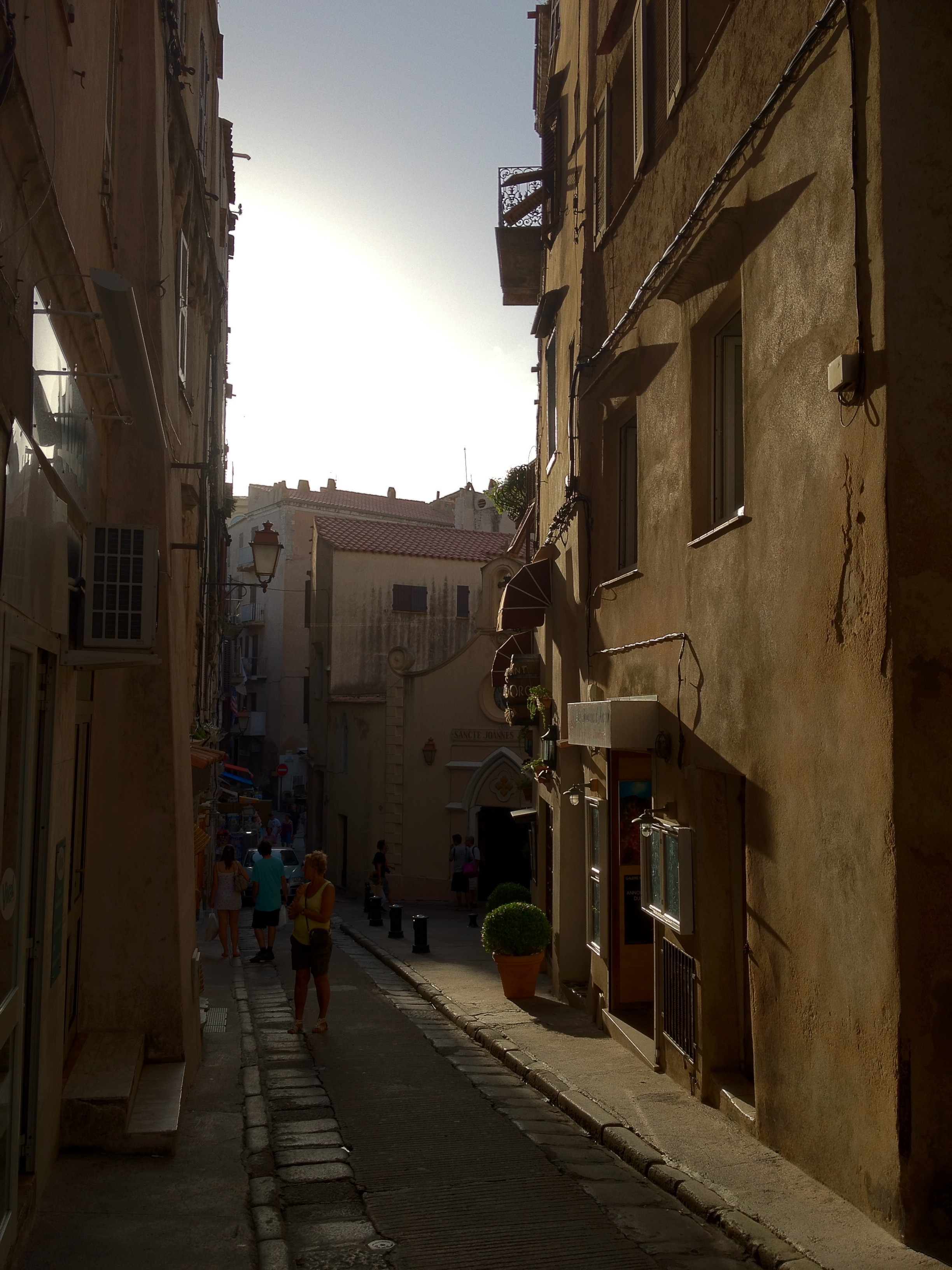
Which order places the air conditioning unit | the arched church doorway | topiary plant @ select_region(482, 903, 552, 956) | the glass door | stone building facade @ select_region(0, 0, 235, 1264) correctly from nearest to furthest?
the glass door, stone building facade @ select_region(0, 0, 235, 1264), the air conditioning unit, topiary plant @ select_region(482, 903, 552, 956), the arched church doorway

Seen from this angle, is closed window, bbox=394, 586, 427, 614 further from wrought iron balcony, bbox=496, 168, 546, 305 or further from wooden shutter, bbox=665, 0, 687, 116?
wooden shutter, bbox=665, 0, 687, 116

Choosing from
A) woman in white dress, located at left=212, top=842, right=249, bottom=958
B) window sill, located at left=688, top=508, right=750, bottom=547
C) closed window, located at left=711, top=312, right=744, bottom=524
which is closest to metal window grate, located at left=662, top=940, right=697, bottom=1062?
window sill, located at left=688, top=508, right=750, bottom=547

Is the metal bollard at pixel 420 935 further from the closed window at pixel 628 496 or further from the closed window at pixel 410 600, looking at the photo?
the closed window at pixel 410 600

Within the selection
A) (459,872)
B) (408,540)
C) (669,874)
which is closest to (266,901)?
(459,872)

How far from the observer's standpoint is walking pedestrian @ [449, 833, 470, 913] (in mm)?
26703

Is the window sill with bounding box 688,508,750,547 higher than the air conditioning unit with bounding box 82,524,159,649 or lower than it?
higher

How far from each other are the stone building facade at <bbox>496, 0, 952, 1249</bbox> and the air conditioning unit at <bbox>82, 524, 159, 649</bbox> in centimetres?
395

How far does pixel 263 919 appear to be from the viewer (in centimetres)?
1753

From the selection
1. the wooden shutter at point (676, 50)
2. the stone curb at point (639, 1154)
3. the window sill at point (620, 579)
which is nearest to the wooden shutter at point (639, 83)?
the wooden shutter at point (676, 50)

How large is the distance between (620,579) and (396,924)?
38.5 ft

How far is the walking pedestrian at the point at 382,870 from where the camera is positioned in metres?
27.6

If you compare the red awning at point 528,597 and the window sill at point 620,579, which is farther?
the red awning at point 528,597

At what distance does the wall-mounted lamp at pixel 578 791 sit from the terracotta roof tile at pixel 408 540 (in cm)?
2423

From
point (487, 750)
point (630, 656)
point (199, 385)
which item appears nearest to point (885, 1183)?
point (630, 656)
